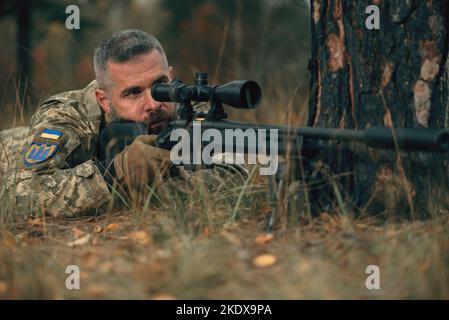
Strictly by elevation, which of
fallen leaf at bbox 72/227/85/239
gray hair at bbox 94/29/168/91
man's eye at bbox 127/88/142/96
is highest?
gray hair at bbox 94/29/168/91

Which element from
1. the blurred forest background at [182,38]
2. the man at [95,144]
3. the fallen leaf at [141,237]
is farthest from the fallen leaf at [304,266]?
the blurred forest background at [182,38]

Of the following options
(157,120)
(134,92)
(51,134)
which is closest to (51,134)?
(51,134)

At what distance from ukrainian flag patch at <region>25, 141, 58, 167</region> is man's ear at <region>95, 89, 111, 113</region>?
20.0 inches

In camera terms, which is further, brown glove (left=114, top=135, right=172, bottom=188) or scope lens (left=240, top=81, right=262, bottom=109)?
brown glove (left=114, top=135, right=172, bottom=188)

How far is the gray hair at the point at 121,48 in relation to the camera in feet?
13.1

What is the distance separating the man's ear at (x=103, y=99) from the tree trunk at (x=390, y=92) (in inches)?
67.8

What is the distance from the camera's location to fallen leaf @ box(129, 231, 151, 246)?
9.45ft

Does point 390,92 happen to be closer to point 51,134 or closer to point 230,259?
point 230,259

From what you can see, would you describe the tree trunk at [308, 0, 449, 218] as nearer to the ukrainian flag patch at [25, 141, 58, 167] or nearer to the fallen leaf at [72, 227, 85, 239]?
the fallen leaf at [72, 227, 85, 239]

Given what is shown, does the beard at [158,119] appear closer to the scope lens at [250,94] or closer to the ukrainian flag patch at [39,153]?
the ukrainian flag patch at [39,153]

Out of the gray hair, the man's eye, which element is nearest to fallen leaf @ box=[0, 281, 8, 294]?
the man's eye
